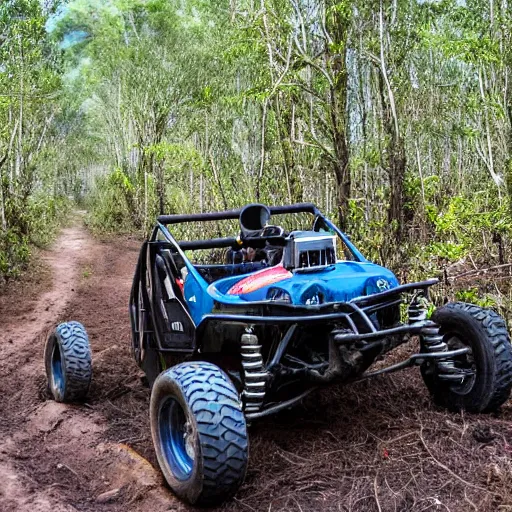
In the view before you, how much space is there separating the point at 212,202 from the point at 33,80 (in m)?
5.11

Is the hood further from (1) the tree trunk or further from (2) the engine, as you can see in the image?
(1) the tree trunk

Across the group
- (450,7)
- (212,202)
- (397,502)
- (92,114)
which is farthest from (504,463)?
(92,114)

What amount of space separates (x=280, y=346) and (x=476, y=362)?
1387 mm

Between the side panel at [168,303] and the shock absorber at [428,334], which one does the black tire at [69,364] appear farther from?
the shock absorber at [428,334]

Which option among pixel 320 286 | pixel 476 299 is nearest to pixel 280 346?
pixel 320 286

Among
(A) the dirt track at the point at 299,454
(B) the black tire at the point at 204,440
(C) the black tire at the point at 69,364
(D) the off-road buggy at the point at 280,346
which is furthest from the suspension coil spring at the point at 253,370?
(C) the black tire at the point at 69,364

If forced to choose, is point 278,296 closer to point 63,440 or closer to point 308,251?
point 308,251

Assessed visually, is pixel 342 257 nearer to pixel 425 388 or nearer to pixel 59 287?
pixel 425 388

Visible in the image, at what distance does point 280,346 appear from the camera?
13.7 feet

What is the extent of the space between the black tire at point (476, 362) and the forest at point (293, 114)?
6.79 ft

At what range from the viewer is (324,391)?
5430mm

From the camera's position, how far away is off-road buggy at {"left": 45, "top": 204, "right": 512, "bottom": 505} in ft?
12.4

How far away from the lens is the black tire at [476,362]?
446cm

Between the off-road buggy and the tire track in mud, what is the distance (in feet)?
1.03
